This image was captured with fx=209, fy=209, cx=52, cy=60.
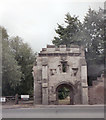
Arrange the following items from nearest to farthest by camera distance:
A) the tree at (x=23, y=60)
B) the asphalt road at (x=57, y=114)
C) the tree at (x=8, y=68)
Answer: the asphalt road at (x=57, y=114)
the tree at (x=8, y=68)
the tree at (x=23, y=60)

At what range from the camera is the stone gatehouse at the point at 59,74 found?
28.9 meters

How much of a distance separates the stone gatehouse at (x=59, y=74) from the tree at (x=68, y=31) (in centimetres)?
1152

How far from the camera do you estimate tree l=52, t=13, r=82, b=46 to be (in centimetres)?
4197

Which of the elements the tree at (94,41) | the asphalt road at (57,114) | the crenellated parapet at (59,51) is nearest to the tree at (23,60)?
the tree at (94,41)

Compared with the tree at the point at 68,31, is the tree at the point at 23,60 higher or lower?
lower

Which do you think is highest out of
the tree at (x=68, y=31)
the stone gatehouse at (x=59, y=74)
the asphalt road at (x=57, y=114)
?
the tree at (x=68, y=31)

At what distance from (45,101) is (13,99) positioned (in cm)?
627

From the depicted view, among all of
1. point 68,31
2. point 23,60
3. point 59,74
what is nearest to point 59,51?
point 59,74

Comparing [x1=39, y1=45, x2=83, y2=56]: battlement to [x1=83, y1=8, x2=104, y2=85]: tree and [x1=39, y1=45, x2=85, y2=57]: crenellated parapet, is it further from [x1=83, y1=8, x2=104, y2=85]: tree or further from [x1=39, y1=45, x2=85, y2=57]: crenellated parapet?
[x1=83, y1=8, x2=104, y2=85]: tree

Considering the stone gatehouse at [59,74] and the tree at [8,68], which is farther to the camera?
the tree at [8,68]

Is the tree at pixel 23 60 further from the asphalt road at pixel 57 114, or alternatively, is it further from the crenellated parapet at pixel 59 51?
the asphalt road at pixel 57 114

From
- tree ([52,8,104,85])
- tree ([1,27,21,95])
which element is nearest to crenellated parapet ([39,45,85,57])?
tree ([1,27,21,95])

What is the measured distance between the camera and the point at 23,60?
46062 millimetres

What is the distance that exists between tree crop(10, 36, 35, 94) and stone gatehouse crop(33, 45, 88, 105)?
1515 cm
